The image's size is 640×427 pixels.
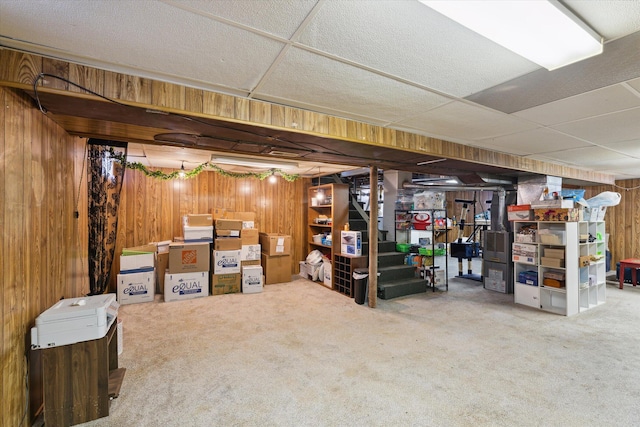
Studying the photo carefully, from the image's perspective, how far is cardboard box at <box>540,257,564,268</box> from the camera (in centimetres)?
407

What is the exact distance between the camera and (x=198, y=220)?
16.5 feet

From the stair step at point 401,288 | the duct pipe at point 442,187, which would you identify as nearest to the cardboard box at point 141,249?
the stair step at point 401,288

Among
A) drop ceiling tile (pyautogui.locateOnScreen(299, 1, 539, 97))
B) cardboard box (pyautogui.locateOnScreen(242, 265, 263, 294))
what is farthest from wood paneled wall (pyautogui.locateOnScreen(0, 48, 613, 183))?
cardboard box (pyautogui.locateOnScreen(242, 265, 263, 294))

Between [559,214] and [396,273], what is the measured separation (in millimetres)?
2534

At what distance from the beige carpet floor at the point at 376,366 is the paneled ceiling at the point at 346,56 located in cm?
228

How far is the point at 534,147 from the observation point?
12.1 feet

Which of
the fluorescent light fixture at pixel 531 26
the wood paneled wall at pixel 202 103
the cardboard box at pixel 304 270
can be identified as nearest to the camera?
the fluorescent light fixture at pixel 531 26

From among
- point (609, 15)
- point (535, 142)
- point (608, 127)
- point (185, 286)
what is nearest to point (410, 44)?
point (609, 15)

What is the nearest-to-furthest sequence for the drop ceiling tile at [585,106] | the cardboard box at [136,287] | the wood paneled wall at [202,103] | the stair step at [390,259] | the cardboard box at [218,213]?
the wood paneled wall at [202,103] → the drop ceiling tile at [585,106] → the cardboard box at [136,287] → the stair step at [390,259] → the cardboard box at [218,213]

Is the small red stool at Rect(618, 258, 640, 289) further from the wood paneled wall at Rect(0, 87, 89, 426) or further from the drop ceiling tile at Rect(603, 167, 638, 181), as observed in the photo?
the wood paneled wall at Rect(0, 87, 89, 426)

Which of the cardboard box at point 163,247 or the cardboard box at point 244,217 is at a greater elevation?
the cardboard box at point 244,217

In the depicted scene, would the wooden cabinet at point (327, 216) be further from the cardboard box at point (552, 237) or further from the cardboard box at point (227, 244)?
the cardboard box at point (552, 237)

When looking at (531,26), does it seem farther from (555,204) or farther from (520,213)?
(520,213)

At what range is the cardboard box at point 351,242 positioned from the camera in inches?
194
